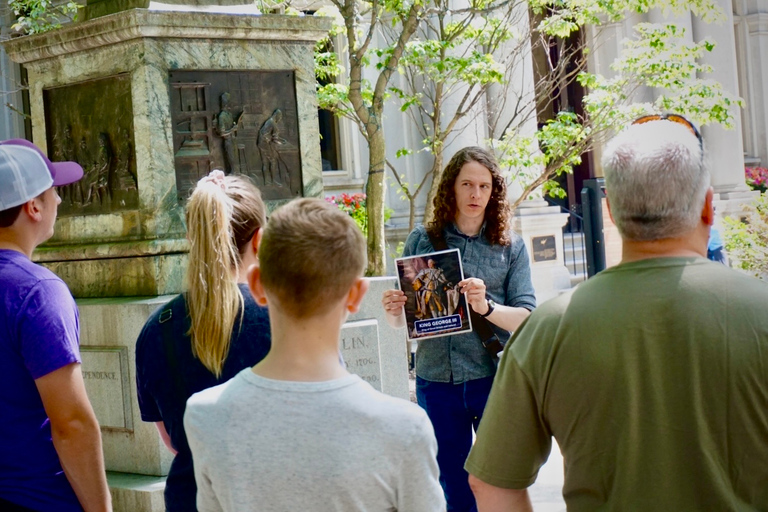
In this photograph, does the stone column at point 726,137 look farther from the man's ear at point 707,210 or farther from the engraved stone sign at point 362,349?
the man's ear at point 707,210

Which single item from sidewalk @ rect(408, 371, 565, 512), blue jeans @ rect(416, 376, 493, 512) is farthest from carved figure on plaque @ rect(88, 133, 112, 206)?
sidewalk @ rect(408, 371, 565, 512)

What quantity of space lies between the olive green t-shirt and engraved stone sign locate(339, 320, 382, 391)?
3.57 meters

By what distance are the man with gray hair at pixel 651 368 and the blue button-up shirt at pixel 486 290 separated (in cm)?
227

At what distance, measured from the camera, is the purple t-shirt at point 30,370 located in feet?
10.1

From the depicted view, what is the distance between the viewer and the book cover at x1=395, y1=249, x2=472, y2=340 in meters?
4.61

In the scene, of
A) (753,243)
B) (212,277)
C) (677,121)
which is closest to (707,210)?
(677,121)

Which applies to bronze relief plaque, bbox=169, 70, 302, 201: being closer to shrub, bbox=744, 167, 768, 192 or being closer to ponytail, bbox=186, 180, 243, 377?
ponytail, bbox=186, 180, 243, 377

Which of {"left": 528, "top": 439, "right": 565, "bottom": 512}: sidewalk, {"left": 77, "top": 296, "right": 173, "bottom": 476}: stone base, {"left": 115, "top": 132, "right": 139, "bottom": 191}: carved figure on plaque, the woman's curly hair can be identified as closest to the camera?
the woman's curly hair

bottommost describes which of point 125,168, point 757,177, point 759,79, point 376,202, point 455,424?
point 455,424

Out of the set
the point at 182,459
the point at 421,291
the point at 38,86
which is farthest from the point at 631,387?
the point at 38,86

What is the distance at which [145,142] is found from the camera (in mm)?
5684

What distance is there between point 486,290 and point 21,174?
2.28 m

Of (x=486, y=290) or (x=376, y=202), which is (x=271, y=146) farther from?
(x=376, y=202)

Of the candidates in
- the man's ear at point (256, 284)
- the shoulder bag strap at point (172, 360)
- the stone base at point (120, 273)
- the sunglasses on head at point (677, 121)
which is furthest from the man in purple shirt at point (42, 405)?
the stone base at point (120, 273)
